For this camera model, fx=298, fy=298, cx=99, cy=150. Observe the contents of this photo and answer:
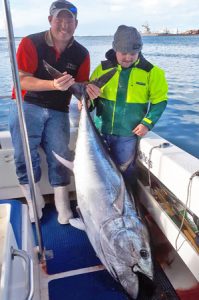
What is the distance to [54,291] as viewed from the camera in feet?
6.82

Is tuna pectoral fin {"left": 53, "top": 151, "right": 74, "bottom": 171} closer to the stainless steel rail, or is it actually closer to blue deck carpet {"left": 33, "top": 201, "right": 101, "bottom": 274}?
blue deck carpet {"left": 33, "top": 201, "right": 101, "bottom": 274}

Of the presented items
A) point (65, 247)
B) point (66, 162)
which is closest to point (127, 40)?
point (66, 162)

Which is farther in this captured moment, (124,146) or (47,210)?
(47,210)

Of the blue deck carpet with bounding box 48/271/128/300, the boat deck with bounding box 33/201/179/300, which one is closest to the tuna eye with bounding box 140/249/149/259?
the boat deck with bounding box 33/201/179/300

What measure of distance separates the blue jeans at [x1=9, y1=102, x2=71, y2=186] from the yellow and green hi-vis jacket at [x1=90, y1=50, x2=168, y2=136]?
393 mm

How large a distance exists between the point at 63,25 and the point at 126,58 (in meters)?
0.55

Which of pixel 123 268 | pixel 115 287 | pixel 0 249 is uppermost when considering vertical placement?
pixel 0 249

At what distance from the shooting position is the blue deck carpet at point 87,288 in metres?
2.05

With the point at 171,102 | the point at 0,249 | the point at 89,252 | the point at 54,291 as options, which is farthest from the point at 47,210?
the point at 171,102

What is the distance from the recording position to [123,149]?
8.52ft

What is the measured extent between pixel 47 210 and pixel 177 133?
132 inches

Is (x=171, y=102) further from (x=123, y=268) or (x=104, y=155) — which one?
(x=123, y=268)

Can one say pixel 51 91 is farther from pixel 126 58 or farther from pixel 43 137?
pixel 126 58

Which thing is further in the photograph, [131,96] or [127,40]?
[131,96]
